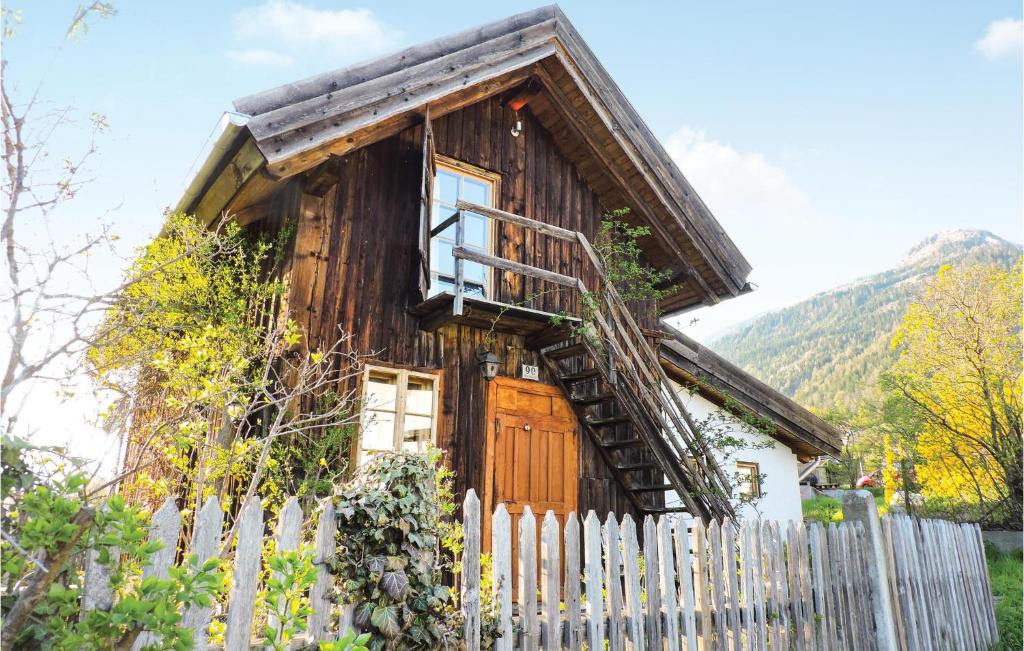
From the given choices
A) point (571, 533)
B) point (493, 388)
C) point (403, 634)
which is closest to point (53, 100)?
point (403, 634)

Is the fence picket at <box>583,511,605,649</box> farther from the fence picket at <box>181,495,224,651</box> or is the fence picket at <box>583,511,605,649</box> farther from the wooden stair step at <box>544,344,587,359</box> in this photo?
the wooden stair step at <box>544,344,587,359</box>

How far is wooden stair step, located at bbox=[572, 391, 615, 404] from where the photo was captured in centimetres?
785

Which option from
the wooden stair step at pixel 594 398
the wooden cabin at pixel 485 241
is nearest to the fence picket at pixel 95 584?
the wooden cabin at pixel 485 241

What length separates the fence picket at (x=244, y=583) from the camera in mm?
2363

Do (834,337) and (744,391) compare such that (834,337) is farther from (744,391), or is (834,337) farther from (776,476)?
(744,391)

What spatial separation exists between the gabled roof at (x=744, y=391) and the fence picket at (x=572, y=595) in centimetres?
684

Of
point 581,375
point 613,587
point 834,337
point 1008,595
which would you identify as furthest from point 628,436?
point 834,337

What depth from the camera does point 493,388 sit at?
7.72m

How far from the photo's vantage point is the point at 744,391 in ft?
39.8

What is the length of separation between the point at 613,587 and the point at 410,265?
4687 millimetres

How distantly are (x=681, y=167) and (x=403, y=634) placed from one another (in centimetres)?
820

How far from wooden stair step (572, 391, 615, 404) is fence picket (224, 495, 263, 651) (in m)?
5.63

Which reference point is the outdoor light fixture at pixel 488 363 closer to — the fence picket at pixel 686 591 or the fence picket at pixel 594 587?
the fence picket at pixel 686 591

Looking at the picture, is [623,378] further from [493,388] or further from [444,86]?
[444,86]
